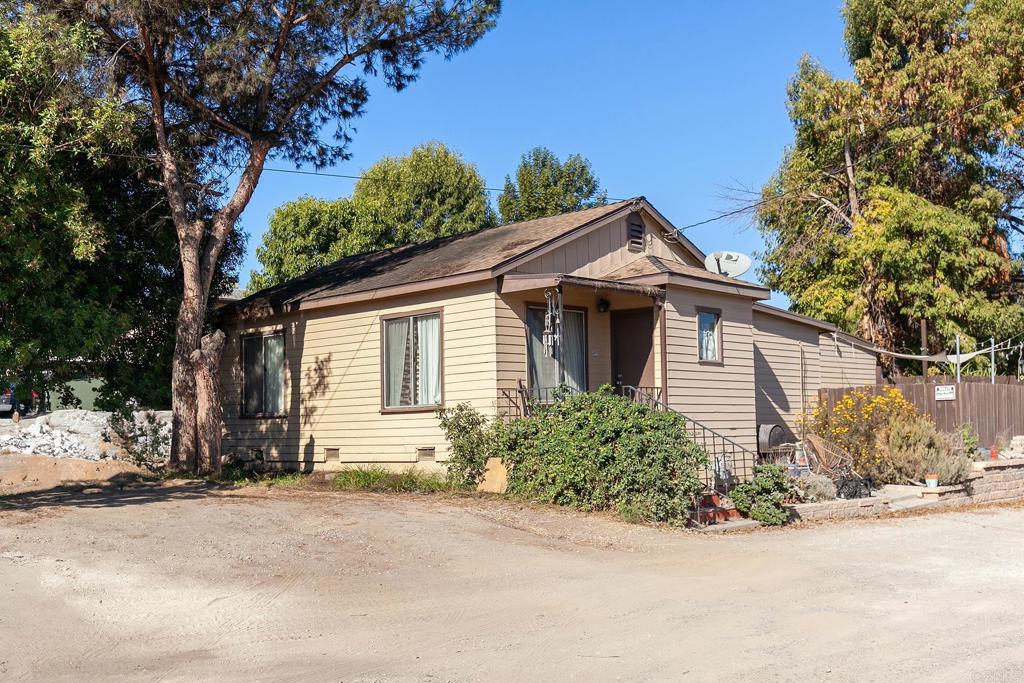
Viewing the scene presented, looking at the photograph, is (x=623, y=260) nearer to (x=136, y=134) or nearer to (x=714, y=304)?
(x=714, y=304)

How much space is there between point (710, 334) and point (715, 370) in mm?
596

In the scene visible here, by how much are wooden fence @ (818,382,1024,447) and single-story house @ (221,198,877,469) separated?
17.7 feet

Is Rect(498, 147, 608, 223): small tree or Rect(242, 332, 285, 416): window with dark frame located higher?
Rect(498, 147, 608, 223): small tree

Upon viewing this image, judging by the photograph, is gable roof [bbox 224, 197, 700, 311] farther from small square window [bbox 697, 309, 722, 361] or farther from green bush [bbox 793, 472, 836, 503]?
green bush [bbox 793, 472, 836, 503]

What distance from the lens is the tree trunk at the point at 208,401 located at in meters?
15.8

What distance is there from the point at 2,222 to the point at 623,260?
365 inches

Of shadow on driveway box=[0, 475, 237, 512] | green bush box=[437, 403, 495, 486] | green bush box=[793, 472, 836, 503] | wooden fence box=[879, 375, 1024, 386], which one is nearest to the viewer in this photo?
shadow on driveway box=[0, 475, 237, 512]

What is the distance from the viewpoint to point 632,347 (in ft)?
50.0

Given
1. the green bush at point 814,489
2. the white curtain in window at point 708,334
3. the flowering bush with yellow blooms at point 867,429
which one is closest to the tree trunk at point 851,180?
the flowering bush with yellow blooms at point 867,429

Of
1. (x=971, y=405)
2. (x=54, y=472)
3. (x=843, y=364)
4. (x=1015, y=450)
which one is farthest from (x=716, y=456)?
(x=54, y=472)

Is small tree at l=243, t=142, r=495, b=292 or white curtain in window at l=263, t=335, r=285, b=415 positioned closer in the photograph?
white curtain in window at l=263, t=335, r=285, b=415

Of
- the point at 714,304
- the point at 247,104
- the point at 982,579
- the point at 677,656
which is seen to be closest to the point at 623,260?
the point at 714,304

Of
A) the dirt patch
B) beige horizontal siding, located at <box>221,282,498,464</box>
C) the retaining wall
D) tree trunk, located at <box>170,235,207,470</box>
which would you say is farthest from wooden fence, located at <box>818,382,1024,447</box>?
the dirt patch

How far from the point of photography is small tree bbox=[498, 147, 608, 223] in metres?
35.6
